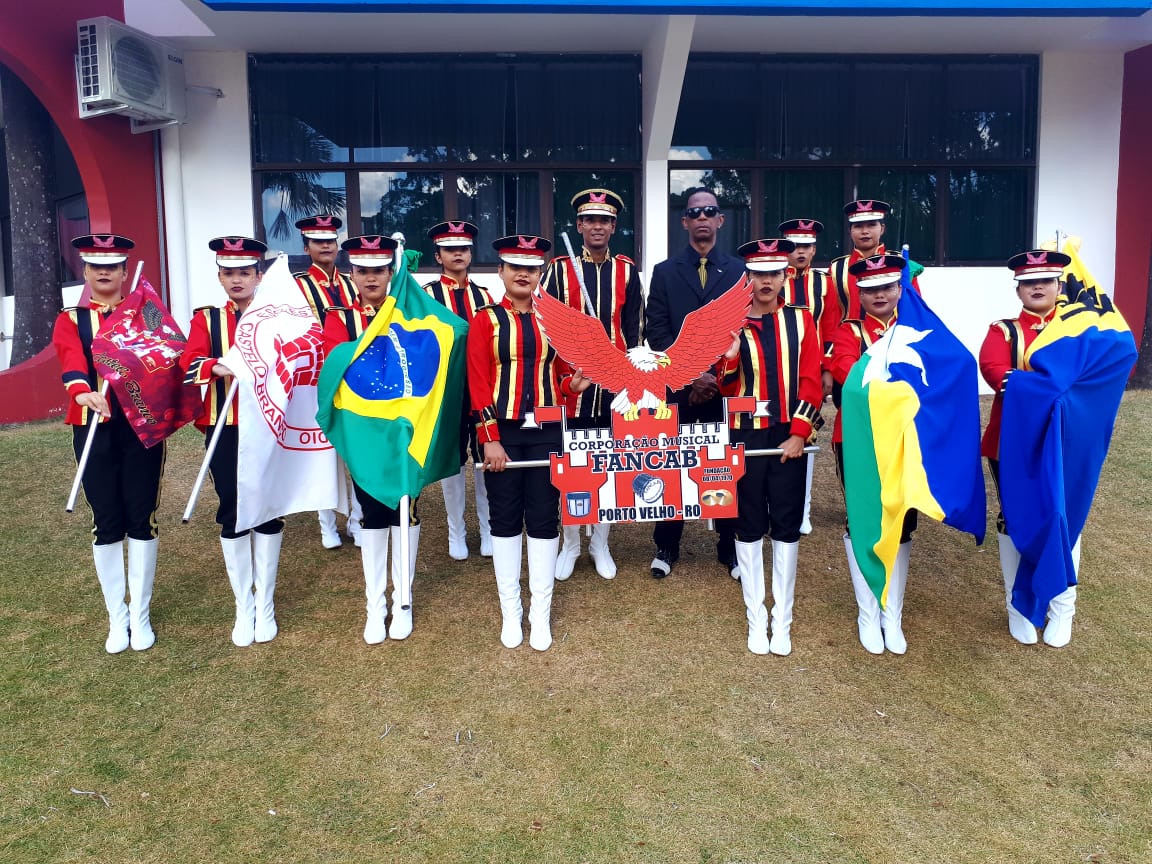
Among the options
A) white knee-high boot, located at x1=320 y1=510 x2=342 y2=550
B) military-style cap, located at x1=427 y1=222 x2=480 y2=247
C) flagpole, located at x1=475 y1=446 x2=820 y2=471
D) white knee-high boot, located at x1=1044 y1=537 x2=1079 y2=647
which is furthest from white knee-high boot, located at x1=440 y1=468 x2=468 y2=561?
white knee-high boot, located at x1=1044 y1=537 x2=1079 y2=647

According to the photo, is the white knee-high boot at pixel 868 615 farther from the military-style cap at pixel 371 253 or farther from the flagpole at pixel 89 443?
the flagpole at pixel 89 443

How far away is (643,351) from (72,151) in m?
7.66

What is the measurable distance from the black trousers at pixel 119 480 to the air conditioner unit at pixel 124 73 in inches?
220

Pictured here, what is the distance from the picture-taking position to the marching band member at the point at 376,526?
167 inches

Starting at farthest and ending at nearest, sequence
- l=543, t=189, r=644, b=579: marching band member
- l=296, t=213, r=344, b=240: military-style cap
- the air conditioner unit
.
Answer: the air conditioner unit, l=296, t=213, r=344, b=240: military-style cap, l=543, t=189, r=644, b=579: marching band member

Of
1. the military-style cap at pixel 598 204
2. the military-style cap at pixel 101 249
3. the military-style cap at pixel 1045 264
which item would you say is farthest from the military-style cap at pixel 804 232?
the military-style cap at pixel 101 249

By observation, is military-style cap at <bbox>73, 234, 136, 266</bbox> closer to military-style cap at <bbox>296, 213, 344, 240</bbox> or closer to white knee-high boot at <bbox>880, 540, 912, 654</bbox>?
military-style cap at <bbox>296, 213, 344, 240</bbox>

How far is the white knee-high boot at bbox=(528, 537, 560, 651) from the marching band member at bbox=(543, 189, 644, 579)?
655 mm

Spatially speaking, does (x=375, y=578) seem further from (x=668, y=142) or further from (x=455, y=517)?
(x=668, y=142)

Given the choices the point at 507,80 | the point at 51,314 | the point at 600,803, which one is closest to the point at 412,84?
the point at 507,80

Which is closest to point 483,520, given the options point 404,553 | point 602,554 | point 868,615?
point 602,554

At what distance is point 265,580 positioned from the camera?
4.30 meters

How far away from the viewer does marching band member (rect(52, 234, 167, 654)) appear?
4.02 metres

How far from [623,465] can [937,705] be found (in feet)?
5.76
